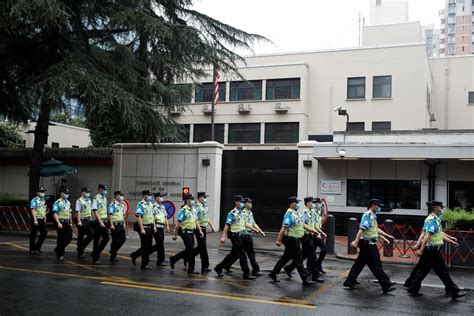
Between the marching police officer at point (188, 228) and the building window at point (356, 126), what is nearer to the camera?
the marching police officer at point (188, 228)

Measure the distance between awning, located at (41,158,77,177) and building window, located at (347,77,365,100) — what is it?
21.7 metres

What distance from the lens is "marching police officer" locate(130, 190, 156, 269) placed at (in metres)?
12.0

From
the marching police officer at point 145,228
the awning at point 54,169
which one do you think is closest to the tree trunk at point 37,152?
the awning at point 54,169

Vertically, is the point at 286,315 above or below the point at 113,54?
below

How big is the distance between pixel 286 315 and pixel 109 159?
18.9 metres

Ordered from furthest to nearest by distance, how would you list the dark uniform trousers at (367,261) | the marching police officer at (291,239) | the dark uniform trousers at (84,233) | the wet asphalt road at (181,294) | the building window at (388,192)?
the building window at (388,192) < the dark uniform trousers at (84,233) < the marching police officer at (291,239) < the dark uniform trousers at (367,261) < the wet asphalt road at (181,294)

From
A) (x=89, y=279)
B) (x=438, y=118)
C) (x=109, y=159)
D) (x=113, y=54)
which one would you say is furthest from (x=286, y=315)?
(x=438, y=118)

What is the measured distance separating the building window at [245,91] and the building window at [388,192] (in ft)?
62.7

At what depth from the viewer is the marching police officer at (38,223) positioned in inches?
545

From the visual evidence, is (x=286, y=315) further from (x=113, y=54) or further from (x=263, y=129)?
(x=263, y=129)

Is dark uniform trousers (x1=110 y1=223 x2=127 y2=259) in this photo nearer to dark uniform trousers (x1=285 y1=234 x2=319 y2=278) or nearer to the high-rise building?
dark uniform trousers (x1=285 y1=234 x2=319 y2=278)

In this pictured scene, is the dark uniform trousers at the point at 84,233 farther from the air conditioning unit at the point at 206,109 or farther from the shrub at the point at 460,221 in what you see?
the air conditioning unit at the point at 206,109

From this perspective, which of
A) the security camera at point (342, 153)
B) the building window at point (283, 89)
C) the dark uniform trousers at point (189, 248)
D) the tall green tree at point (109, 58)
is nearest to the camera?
the dark uniform trousers at point (189, 248)

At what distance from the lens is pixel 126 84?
1930cm
